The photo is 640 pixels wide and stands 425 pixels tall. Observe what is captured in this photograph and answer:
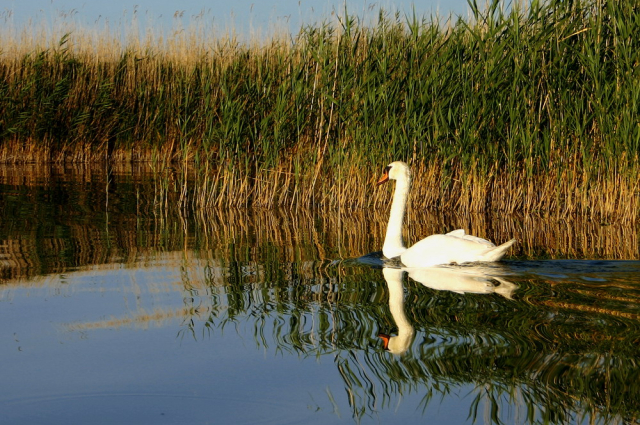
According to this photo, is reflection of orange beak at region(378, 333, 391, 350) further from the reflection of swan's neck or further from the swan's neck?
the swan's neck

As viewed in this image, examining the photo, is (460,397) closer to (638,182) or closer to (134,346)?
(134,346)

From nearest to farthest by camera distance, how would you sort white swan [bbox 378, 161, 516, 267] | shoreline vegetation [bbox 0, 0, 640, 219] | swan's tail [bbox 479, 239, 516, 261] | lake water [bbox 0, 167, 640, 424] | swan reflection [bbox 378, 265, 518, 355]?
lake water [bbox 0, 167, 640, 424] → swan reflection [bbox 378, 265, 518, 355] → swan's tail [bbox 479, 239, 516, 261] → white swan [bbox 378, 161, 516, 267] → shoreline vegetation [bbox 0, 0, 640, 219]

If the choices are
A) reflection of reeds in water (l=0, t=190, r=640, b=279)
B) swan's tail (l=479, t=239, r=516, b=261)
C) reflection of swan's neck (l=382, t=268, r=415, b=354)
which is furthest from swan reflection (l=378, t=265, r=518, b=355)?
reflection of reeds in water (l=0, t=190, r=640, b=279)

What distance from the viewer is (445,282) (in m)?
6.29

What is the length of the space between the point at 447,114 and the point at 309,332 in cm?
602

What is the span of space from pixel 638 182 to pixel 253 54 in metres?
5.19

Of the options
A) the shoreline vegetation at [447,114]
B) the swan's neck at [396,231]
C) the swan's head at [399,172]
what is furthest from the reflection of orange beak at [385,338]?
the shoreline vegetation at [447,114]

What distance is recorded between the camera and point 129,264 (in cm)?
711

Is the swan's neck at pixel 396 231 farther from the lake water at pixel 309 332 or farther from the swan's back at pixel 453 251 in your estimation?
the swan's back at pixel 453 251

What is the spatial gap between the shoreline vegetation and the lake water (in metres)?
1.48

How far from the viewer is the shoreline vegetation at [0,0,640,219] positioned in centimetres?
937

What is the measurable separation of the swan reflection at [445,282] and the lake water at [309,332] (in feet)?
0.07

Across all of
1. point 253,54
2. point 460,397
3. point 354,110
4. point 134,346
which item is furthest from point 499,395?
point 253,54

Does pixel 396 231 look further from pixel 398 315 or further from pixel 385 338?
pixel 385 338
